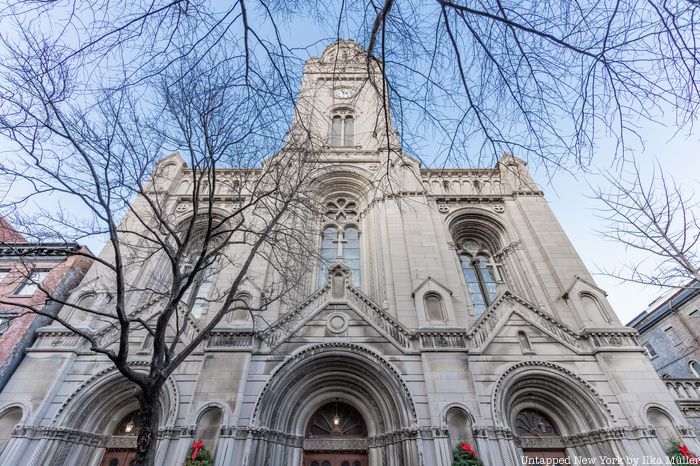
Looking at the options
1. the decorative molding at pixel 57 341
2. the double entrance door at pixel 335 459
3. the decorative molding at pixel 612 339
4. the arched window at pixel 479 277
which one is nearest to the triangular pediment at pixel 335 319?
the double entrance door at pixel 335 459

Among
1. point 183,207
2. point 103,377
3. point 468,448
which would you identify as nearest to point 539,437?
point 468,448

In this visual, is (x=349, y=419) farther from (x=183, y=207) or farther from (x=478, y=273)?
(x=183, y=207)

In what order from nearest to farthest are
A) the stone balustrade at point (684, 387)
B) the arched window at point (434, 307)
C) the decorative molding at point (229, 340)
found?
the decorative molding at point (229, 340) → the stone balustrade at point (684, 387) → the arched window at point (434, 307)

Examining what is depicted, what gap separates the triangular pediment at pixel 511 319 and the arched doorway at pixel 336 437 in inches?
175

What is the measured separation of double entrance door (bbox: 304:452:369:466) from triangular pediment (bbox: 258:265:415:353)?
3224 mm

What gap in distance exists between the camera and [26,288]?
12398 millimetres

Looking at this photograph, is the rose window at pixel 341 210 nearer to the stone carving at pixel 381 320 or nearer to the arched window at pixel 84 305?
the stone carving at pixel 381 320

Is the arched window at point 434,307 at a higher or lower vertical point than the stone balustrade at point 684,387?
higher

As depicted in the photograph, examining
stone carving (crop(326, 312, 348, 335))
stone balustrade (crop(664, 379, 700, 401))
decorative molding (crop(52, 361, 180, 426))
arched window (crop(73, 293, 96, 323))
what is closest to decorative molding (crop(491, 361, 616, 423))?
stone balustrade (crop(664, 379, 700, 401))

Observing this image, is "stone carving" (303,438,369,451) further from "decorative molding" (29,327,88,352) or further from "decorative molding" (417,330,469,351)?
"decorative molding" (29,327,88,352)

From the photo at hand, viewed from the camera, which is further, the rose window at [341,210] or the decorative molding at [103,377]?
the rose window at [341,210]

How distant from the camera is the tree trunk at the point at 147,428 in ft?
16.5

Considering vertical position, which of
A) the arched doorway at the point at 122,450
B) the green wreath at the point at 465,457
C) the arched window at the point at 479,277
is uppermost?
the arched window at the point at 479,277

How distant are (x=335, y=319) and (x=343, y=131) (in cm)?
1370
